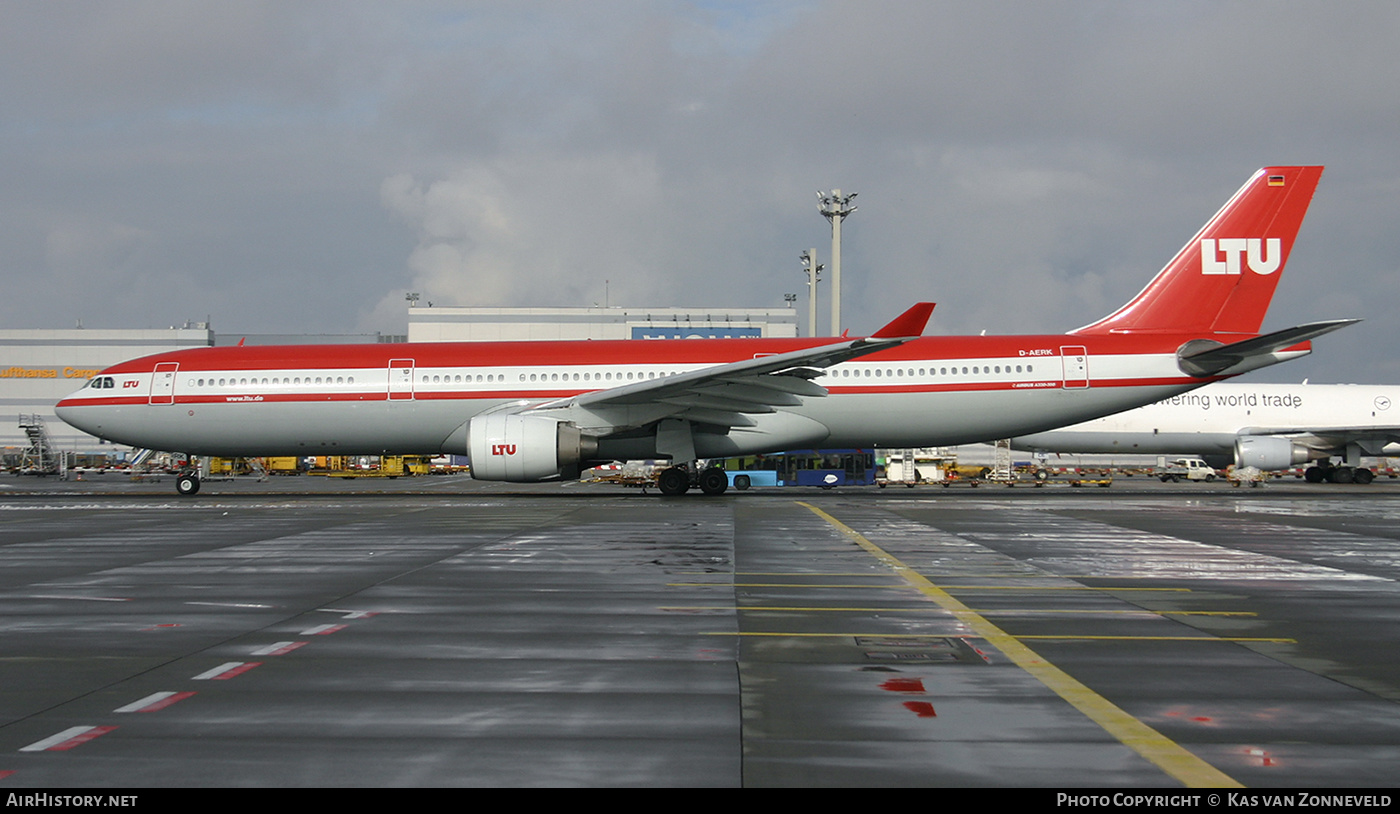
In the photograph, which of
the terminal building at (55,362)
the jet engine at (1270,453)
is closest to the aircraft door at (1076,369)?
the jet engine at (1270,453)

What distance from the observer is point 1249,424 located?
3962 cm

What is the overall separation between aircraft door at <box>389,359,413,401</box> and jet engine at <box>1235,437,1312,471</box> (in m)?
30.9

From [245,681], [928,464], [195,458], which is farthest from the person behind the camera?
[928,464]

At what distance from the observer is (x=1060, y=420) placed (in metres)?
22.9

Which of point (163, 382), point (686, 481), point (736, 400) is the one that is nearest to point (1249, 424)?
point (686, 481)

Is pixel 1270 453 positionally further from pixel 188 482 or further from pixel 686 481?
pixel 188 482

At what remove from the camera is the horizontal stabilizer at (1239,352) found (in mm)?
20734

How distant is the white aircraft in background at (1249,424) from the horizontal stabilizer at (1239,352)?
666 inches

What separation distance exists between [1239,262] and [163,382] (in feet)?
84.9

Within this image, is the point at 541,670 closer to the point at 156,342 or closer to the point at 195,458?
the point at 195,458

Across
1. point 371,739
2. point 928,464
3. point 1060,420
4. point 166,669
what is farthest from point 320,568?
point 928,464

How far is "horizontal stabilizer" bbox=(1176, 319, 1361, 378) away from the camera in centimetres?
2073

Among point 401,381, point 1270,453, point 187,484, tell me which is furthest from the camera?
point 1270,453
